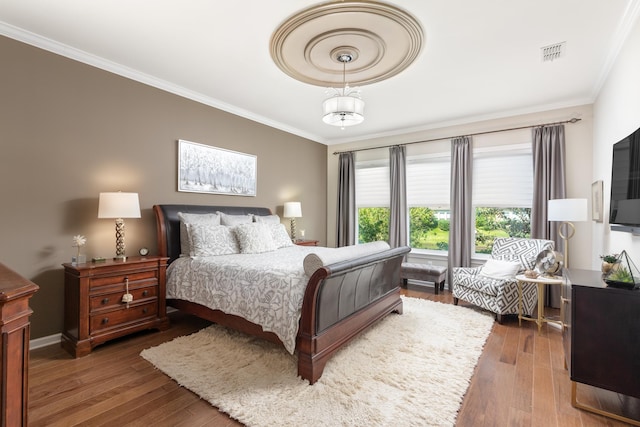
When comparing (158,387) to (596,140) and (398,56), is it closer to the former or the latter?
(398,56)

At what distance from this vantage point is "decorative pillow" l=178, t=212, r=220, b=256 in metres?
3.42

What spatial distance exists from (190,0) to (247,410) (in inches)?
112

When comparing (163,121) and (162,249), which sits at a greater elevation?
(163,121)

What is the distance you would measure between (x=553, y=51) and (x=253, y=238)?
3.61 m

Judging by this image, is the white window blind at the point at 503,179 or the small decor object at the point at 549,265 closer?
the small decor object at the point at 549,265

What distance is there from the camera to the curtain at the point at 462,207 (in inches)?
188

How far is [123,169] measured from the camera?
333 cm

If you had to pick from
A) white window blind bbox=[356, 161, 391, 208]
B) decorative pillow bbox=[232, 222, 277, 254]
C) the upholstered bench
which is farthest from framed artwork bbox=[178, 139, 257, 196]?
the upholstered bench

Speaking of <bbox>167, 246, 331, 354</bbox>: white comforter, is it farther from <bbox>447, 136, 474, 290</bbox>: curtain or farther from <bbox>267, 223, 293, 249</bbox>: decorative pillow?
<bbox>447, 136, 474, 290</bbox>: curtain

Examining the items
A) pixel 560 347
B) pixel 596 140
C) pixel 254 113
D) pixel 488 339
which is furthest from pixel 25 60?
pixel 596 140

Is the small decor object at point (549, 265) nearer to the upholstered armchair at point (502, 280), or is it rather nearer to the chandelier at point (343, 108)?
the upholstered armchair at point (502, 280)

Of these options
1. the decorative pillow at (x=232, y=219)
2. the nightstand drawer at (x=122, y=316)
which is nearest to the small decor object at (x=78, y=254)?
the nightstand drawer at (x=122, y=316)

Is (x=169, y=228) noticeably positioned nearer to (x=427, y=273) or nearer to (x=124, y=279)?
(x=124, y=279)

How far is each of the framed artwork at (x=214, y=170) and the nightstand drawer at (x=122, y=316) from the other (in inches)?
59.4
